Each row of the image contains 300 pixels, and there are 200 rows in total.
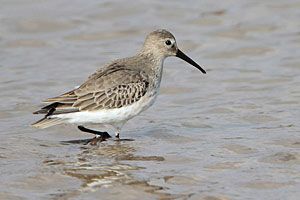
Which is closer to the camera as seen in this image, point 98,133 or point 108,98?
point 108,98

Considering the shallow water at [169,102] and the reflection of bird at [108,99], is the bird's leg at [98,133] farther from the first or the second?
the shallow water at [169,102]

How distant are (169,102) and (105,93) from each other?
2.41m

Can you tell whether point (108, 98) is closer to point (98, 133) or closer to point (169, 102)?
point (98, 133)

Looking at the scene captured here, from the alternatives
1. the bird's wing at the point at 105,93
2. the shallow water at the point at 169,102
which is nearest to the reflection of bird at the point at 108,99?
the bird's wing at the point at 105,93

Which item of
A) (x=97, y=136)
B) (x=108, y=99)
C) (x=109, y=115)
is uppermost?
(x=108, y=99)

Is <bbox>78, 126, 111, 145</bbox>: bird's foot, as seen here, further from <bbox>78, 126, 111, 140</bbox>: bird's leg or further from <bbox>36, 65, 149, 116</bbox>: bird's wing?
<bbox>36, 65, 149, 116</bbox>: bird's wing

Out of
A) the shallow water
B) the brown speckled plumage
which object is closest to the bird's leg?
the shallow water

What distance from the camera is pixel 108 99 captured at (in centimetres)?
1001

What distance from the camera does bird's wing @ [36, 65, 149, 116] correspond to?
9852mm

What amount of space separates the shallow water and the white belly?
316 millimetres

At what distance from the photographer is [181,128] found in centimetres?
1084

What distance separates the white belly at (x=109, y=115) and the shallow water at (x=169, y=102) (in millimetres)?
316

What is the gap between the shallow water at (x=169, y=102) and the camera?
8508 millimetres

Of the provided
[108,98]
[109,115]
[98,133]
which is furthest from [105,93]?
[98,133]
